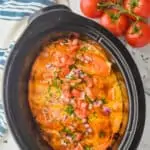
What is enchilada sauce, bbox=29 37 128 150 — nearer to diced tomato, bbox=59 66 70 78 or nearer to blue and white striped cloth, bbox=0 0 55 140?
diced tomato, bbox=59 66 70 78

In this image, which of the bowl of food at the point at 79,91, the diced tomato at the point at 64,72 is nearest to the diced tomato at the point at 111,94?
the bowl of food at the point at 79,91

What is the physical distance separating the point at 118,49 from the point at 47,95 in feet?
0.59

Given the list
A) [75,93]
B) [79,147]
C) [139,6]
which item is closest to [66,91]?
[75,93]

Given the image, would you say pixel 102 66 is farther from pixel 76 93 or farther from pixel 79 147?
pixel 79 147

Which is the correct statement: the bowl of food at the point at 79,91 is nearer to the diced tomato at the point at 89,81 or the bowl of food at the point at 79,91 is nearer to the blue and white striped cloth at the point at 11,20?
the diced tomato at the point at 89,81

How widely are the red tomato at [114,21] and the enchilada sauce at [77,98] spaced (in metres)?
0.06

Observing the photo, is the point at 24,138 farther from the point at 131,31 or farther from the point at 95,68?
the point at 131,31

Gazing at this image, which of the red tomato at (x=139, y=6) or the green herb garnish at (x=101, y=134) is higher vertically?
the red tomato at (x=139, y=6)

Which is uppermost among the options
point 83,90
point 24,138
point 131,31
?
point 131,31

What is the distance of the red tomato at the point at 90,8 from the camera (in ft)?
4.19

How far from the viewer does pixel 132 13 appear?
1.26 metres

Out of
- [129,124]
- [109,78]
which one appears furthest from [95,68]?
[129,124]

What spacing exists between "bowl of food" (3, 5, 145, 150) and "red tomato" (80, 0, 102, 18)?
7cm

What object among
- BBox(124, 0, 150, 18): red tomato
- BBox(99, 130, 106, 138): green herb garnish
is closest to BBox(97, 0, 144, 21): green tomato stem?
BBox(124, 0, 150, 18): red tomato
